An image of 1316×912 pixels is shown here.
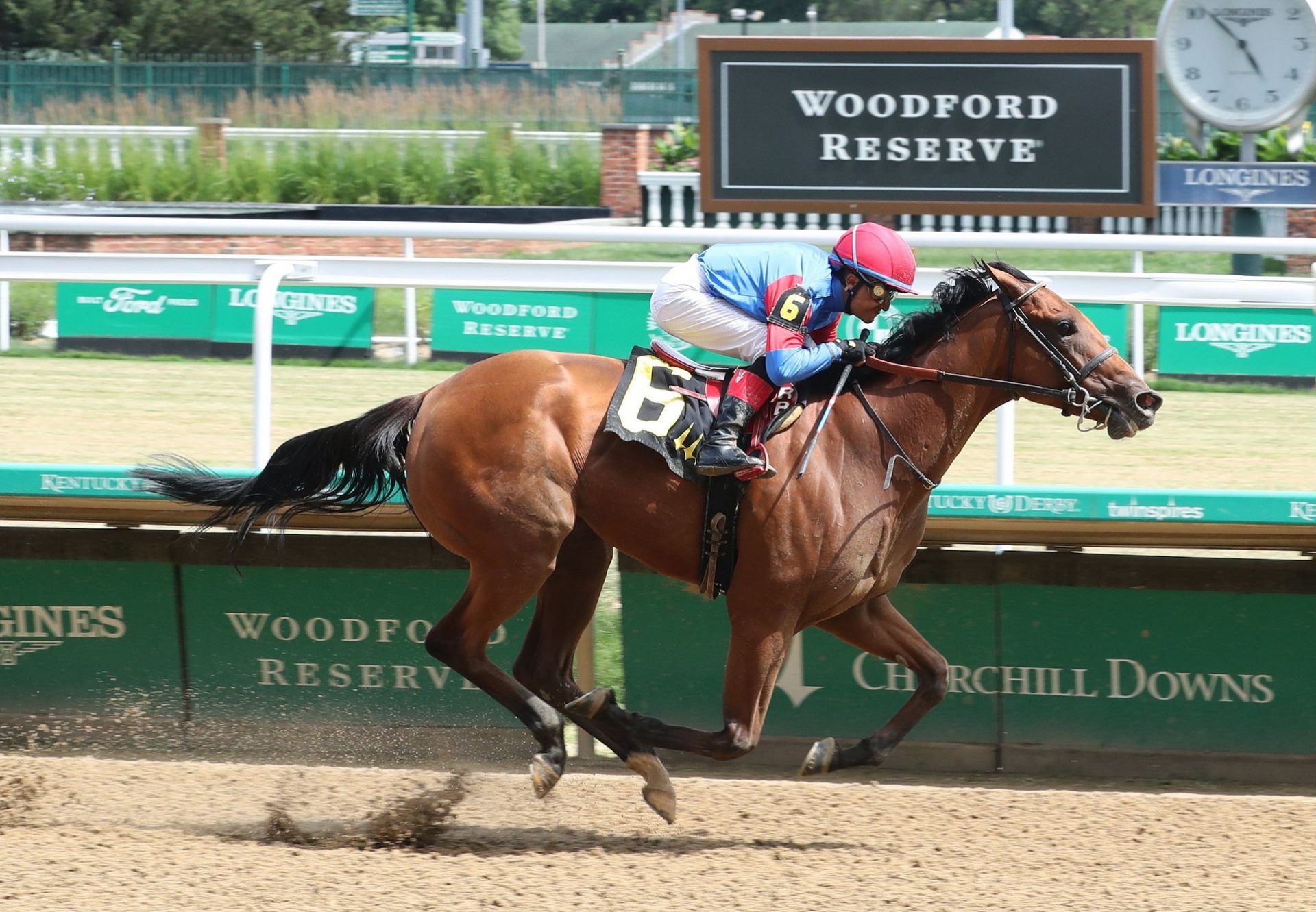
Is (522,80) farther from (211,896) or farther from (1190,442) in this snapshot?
(211,896)

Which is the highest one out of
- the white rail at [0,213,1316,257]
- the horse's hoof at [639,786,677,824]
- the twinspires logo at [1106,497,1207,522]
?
the white rail at [0,213,1316,257]

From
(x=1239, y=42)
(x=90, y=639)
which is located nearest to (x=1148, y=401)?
(x=90, y=639)

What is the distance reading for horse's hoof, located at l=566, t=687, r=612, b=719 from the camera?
4230 mm

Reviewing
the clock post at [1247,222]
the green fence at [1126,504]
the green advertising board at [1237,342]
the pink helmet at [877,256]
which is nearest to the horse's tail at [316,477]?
the green fence at [1126,504]

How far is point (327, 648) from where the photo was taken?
5.14 metres

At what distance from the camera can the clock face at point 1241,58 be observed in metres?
7.94

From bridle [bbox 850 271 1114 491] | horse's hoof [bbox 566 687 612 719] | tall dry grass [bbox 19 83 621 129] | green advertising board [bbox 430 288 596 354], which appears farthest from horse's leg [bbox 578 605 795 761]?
tall dry grass [bbox 19 83 621 129]

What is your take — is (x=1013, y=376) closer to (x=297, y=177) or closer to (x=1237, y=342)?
(x=1237, y=342)

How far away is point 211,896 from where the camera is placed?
3736mm

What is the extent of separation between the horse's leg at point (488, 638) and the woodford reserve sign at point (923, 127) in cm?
301

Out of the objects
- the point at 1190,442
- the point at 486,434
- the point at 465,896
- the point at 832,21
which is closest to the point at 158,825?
the point at 465,896

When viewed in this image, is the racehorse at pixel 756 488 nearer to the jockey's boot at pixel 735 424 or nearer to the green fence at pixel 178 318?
the jockey's boot at pixel 735 424

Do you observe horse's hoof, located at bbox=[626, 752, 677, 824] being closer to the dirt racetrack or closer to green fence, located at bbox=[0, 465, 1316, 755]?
the dirt racetrack

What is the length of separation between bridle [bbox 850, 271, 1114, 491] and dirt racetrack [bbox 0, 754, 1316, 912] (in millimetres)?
1006
